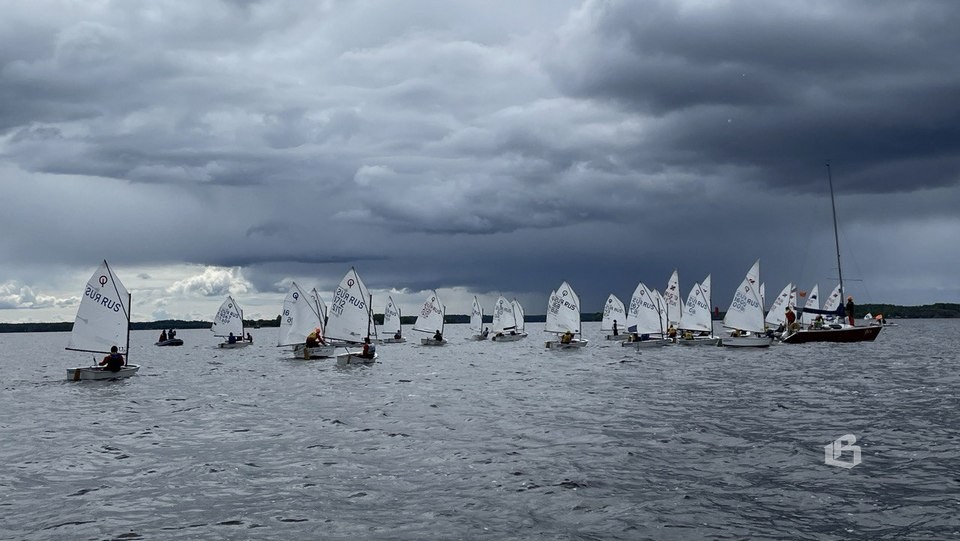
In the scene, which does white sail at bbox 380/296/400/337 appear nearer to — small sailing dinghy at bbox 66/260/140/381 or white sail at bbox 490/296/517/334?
white sail at bbox 490/296/517/334

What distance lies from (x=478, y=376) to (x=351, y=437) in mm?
27884

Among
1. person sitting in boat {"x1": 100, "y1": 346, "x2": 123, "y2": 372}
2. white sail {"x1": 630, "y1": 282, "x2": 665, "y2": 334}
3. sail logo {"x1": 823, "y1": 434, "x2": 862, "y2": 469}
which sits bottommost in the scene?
sail logo {"x1": 823, "y1": 434, "x2": 862, "y2": 469}

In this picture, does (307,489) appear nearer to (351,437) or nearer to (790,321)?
(351,437)

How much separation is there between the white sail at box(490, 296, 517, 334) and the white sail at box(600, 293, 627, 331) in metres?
16.4

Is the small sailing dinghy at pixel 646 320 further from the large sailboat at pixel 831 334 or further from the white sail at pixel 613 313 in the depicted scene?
the white sail at pixel 613 313

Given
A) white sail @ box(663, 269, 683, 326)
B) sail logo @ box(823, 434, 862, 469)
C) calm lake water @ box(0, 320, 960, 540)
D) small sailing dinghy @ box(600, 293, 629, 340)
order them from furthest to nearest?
small sailing dinghy @ box(600, 293, 629, 340)
white sail @ box(663, 269, 683, 326)
sail logo @ box(823, 434, 862, 469)
calm lake water @ box(0, 320, 960, 540)

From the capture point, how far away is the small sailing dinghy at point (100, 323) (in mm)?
52750

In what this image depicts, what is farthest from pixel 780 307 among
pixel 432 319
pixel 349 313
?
pixel 349 313

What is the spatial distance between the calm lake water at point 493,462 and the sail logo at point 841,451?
28 centimetres

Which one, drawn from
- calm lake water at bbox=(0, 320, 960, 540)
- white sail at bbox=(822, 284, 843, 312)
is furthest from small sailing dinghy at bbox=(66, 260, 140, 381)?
white sail at bbox=(822, 284, 843, 312)

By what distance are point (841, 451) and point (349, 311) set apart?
57676 mm

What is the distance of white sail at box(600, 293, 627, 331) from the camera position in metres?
127

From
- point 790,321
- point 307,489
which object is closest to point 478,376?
point 307,489

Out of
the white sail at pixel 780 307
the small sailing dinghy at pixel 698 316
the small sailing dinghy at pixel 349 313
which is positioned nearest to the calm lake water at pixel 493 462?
the small sailing dinghy at pixel 349 313
